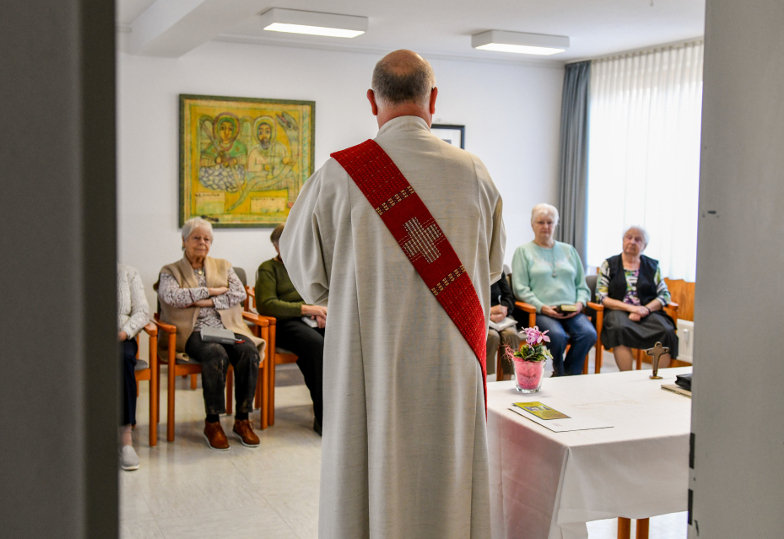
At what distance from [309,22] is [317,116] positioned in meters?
1.23

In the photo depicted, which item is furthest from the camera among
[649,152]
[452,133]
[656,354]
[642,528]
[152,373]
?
[452,133]

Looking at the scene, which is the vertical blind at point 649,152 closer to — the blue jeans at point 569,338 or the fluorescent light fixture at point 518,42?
the fluorescent light fixture at point 518,42

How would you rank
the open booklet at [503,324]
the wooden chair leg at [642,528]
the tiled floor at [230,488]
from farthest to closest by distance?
the open booklet at [503,324]
the tiled floor at [230,488]
the wooden chair leg at [642,528]

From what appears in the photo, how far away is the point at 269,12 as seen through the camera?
5.46 meters

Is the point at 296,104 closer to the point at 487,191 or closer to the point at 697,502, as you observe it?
the point at 487,191

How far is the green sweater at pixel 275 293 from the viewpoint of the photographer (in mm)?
4910

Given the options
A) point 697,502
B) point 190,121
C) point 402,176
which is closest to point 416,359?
point 402,176

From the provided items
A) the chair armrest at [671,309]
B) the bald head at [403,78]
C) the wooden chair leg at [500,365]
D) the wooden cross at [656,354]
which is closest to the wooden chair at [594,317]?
the wooden chair leg at [500,365]

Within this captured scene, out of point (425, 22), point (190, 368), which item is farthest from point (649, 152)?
point (190, 368)

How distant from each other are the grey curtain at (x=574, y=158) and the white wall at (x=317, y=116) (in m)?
0.13

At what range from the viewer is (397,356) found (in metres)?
2.07

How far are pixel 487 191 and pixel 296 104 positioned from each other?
4564mm

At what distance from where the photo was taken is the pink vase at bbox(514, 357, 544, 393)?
109 inches

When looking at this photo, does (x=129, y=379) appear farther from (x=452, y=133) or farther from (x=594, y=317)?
(x=452, y=133)
